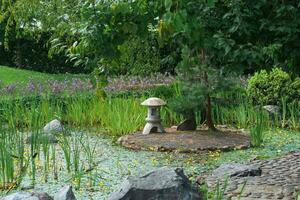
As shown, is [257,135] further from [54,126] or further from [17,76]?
[17,76]

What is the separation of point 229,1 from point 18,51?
47.9ft

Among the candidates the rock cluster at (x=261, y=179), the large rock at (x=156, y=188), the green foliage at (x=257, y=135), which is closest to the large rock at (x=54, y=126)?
the green foliage at (x=257, y=135)

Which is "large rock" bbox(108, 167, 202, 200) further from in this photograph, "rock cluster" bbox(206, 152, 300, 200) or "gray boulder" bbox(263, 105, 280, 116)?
"gray boulder" bbox(263, 105, 280, 116)

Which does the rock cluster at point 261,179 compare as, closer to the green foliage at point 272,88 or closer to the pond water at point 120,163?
the pond water at point 120,163

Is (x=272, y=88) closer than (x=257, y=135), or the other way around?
(x=257, y=135)

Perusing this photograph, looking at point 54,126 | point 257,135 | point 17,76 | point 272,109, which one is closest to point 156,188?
point 257,135

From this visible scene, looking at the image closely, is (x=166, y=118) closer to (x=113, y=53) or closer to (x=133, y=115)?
(x=133, y=115)

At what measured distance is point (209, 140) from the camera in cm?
690

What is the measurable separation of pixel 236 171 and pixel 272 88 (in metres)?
4.07

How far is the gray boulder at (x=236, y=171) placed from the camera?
201 inches

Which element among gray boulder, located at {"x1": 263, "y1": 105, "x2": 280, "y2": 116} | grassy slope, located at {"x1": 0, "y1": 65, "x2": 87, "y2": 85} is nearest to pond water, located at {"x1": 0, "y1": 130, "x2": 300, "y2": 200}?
gray boulder, located at {"x1": 263, "y1": 105, "x2": 280, "y2": 116}

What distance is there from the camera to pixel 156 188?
13.0 ft

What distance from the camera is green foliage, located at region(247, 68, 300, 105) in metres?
8.84

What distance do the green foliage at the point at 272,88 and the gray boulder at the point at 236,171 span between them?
3.66 meters
